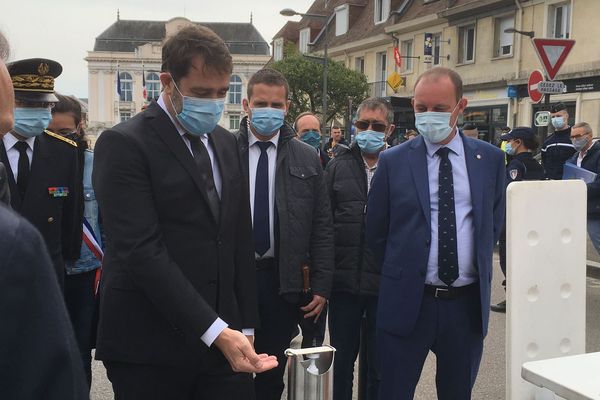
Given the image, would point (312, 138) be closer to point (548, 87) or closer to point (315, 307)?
point (315, 307)

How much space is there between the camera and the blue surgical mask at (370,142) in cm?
389

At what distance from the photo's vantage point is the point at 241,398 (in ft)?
7.67

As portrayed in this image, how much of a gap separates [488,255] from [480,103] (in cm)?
2414

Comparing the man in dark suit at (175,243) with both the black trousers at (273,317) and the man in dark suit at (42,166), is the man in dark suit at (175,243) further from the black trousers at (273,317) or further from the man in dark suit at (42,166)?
the man in dark suit at (42,166)

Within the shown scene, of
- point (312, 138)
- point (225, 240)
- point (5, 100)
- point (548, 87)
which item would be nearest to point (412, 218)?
point (225, 240)

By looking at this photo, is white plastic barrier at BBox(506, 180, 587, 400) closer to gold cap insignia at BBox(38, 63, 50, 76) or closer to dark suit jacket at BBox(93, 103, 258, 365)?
dark suit jacket at BBox(93, 103, 258, 365)

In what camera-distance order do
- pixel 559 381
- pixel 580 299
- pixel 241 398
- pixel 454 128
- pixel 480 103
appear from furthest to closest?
1. pixel 480 103
2. pixel 454 128
3. pixel 580 299
4. pixel 241 398
5. pixel 559 381

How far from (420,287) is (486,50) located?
24.6 meters

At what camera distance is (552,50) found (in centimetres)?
982

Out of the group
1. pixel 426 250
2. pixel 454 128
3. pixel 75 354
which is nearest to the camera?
pixel 75 354

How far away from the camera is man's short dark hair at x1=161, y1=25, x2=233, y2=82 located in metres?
2.17

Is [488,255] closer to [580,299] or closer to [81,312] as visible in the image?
[580,299]

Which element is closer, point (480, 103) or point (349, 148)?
point (349, 148)

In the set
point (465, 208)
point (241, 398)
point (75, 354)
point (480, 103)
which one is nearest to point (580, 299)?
point (465, 208)
